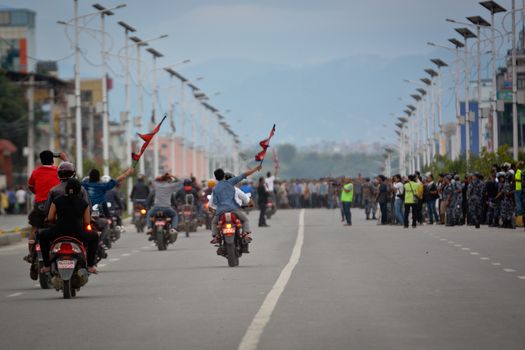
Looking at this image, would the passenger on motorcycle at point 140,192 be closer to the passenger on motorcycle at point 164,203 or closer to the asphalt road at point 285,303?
the passenger on motorcycle at point 164,203

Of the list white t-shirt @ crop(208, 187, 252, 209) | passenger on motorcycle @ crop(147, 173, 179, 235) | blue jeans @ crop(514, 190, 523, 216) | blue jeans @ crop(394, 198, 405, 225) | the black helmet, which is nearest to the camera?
the black helmet

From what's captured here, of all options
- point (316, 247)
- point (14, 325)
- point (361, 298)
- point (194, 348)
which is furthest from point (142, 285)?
point (316, 247)

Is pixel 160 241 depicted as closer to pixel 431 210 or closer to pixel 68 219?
pixel 68 219

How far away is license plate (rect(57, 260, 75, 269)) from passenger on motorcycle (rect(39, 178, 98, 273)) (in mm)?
451

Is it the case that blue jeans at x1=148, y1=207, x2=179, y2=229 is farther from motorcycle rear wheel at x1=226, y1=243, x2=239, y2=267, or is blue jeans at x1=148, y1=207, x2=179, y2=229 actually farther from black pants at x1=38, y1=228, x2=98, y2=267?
black pants at x1=38, y1=228, x2=98, y2=267

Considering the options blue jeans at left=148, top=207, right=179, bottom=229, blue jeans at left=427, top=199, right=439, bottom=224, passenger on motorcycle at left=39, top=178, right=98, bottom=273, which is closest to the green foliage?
blue jeans at left=427, top=199, right=439, bottom=224

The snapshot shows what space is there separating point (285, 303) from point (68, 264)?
118 inches

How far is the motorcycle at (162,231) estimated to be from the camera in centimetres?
3091

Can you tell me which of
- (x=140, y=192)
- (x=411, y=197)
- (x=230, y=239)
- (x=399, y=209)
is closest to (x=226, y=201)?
(x=230, y=239)

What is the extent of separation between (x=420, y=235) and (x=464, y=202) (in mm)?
8410

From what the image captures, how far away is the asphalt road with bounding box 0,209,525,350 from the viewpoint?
12398mm

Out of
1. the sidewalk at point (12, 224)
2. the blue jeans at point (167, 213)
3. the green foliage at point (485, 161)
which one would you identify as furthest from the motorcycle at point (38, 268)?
the green foliage at point (485, 161)

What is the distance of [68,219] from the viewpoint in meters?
17.6

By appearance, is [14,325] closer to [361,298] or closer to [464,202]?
[361,298]
